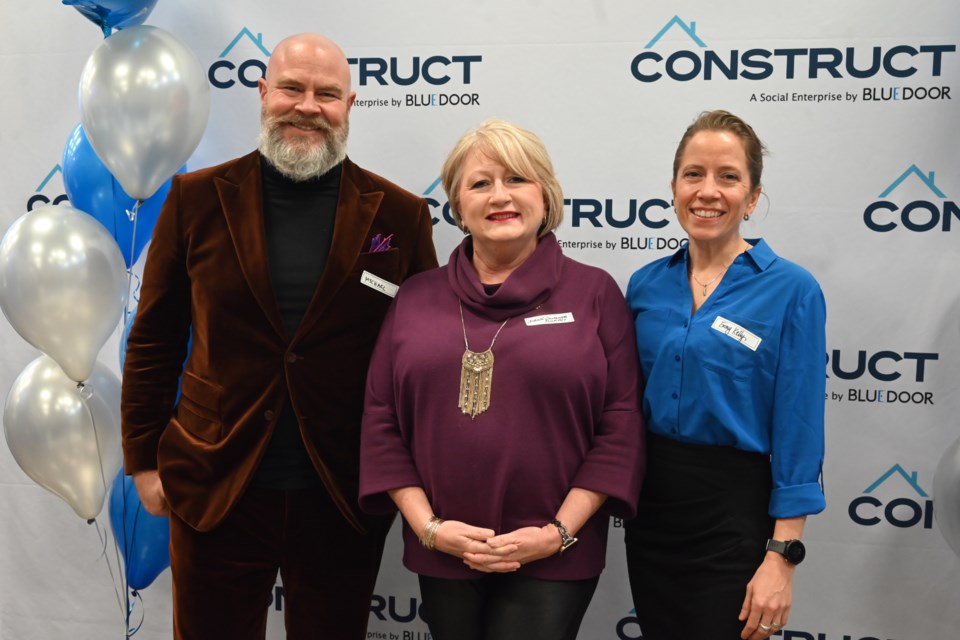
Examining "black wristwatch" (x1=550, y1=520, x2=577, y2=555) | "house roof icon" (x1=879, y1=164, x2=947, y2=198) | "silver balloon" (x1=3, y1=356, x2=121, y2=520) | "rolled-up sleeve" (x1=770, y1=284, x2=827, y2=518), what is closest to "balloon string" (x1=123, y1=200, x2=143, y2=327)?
"silver balloon" (x1=3, y1=356, x2=121, y2=520)

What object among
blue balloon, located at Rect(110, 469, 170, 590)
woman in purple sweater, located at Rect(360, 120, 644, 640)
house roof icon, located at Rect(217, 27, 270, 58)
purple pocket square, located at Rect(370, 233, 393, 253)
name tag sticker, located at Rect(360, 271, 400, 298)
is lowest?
blue balloon, located at Rect(110, 469, 170, 590)

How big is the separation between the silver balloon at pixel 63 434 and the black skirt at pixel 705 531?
5.25 feet

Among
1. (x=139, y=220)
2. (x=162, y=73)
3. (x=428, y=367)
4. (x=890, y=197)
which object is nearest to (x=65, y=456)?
(x=139, y=220)

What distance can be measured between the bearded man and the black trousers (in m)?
0.33

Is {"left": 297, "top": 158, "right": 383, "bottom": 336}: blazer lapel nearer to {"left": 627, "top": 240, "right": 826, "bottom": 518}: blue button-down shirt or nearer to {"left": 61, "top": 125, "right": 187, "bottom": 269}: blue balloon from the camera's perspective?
{"left": 627, "top": 240, "right": 826, "bottom": 518}: blue button-down shirt

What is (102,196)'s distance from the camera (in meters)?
2.46

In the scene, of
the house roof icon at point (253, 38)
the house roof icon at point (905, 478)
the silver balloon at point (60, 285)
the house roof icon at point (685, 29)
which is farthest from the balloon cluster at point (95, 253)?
the house roof icon at point (905, 478)

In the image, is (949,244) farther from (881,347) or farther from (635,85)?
(635,85)

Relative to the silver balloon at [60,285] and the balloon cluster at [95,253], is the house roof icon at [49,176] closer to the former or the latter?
the balloon cluster at [95,253]

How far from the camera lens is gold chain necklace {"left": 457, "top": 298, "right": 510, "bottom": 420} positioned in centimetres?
161

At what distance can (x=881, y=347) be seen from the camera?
2.41 metres

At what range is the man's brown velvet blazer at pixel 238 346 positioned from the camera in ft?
5.97

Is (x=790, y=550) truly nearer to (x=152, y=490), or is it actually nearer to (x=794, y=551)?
(x=794, y=551)

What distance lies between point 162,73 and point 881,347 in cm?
223
